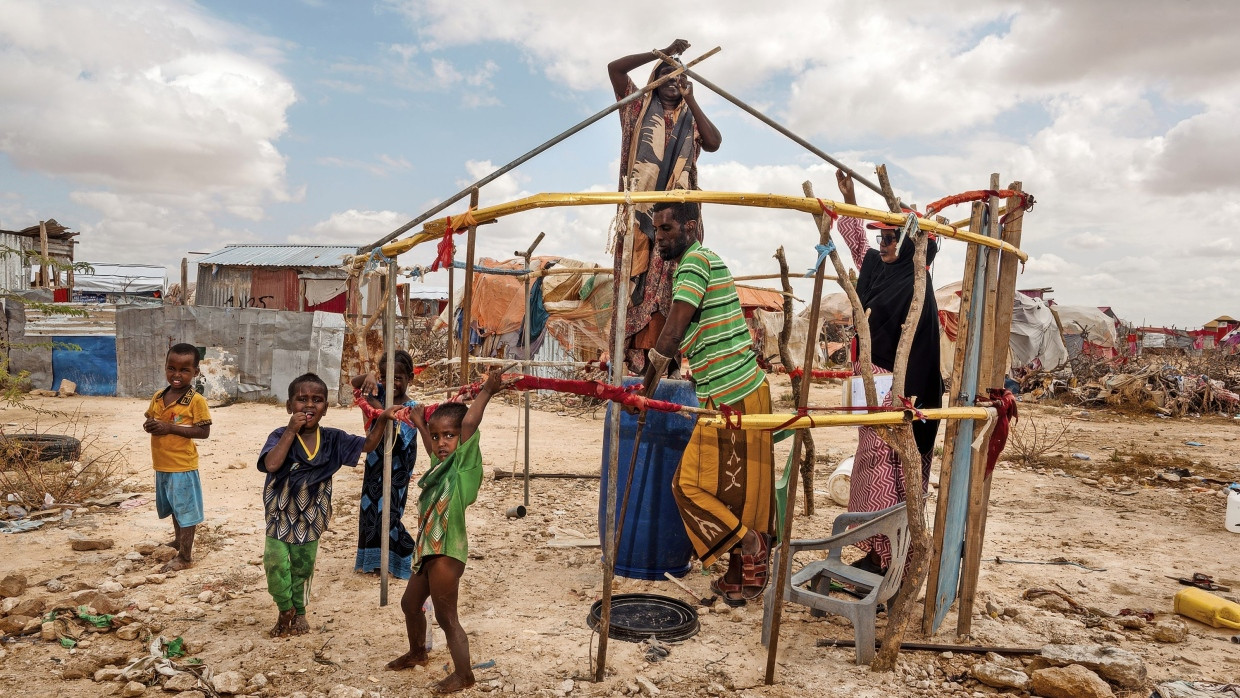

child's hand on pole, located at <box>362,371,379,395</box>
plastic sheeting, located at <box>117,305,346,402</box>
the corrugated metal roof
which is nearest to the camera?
child's hand on pole, located at <box>362,371,379,395</box>

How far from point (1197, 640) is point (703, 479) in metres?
2.53

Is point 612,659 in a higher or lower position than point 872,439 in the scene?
lower

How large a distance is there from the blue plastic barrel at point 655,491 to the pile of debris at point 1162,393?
13.0 metres

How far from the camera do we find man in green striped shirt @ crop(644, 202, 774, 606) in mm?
3705

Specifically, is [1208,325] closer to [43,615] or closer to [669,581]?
[669,581]

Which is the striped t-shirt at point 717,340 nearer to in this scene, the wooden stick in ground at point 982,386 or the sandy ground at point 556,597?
the wooden stick in ground at point 982,386

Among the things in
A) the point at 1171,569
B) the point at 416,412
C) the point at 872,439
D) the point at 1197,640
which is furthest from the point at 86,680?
the point at 1171,569

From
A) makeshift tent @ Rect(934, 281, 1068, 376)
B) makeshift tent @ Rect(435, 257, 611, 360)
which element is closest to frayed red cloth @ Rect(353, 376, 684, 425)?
makeshift tent @ Rect(435, 257, 611, 360)

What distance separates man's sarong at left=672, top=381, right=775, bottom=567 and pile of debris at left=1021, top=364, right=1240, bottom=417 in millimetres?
12968

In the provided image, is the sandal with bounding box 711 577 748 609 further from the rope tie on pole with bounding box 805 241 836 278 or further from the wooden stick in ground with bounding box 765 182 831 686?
the rope tie on pole with bounding box 805 241 836 278

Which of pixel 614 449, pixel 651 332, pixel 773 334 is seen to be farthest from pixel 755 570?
pixel 773 334

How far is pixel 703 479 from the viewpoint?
153 inches

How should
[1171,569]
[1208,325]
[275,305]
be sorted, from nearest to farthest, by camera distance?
[1171,569] < [275,305] < [1208,325]

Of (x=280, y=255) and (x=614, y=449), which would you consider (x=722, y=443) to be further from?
(x=280, y=255)
